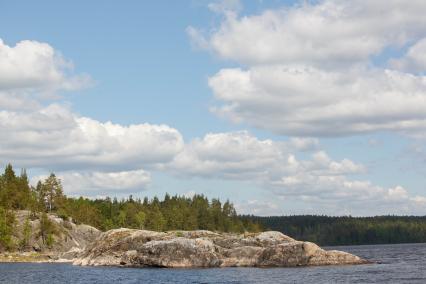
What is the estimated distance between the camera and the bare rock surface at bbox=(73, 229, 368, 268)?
9012 cm

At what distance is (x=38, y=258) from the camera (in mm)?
128500

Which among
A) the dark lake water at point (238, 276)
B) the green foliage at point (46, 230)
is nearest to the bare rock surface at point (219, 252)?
the dark lake water at point (238, 276)

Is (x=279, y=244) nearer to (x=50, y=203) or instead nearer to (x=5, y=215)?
(x=5, y=215)

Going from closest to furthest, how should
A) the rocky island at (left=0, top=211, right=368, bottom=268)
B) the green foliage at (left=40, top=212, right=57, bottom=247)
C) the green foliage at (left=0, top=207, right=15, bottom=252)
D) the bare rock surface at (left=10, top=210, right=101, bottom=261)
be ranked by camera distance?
the rocky island at (left=0, top=211, right=368, bottom=268)
the green foliage at (left=0, top=207, right=15, bottom=252)
the bare rock surface at (left=10, top=210, right=101, bottom=261)
the green foliage at (left=40, top=212, right=57, bottom=247)

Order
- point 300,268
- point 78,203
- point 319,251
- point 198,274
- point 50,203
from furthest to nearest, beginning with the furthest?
point 78,203
point 50,203
point 319,251
point 300,268
point 198,274

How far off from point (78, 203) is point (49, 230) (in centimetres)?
4542

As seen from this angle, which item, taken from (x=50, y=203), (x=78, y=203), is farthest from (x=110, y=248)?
(x=78, y=203)

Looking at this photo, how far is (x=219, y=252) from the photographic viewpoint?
3755 inches

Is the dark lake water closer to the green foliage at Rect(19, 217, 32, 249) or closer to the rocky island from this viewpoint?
the rocky island

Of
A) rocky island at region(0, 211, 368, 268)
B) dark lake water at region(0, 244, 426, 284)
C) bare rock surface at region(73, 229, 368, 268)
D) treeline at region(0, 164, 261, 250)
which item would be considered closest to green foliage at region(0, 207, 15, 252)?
treeline at region(0, 164, 261, 250)

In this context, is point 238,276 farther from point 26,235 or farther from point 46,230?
point 46,230

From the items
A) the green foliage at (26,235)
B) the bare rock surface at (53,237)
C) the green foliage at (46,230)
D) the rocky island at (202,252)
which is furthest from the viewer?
the green foliage at (46,230)

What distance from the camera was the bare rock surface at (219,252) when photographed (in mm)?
90125

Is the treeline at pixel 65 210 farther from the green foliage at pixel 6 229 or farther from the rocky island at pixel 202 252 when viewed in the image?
the rocky island at pixel 202 252
